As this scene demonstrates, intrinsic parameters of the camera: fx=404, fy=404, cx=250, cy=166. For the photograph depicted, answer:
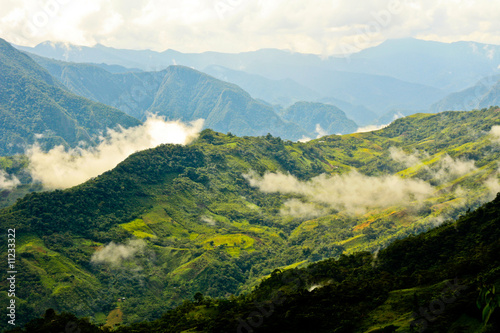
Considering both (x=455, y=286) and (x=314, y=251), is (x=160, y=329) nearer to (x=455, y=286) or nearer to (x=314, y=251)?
(x=455, y=286)

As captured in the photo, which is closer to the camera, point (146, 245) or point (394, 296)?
point (394, 296)

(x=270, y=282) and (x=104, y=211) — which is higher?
(x=104, y=211)

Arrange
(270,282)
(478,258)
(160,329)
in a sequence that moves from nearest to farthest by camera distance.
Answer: (478,258) → (160,329) → (270,282)

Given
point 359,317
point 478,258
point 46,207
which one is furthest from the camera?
point 46,207

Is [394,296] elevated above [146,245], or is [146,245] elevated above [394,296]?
[146,245]

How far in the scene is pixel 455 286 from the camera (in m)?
37.5

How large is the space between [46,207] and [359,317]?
147m

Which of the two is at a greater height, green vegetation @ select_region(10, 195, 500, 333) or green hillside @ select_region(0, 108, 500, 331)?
green hillside @ select_region(0, 108, 500, 331)

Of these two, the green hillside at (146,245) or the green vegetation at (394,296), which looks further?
the green hillside at (146,245)

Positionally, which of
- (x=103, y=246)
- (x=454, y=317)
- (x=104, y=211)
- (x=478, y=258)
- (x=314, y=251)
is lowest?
(x=454, y=317)

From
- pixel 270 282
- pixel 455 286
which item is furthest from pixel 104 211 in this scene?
pixel 455 286

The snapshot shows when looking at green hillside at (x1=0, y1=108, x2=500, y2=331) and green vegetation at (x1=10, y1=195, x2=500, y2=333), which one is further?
green hillside at (x1=0, y1=108, x2=500, y2=331)

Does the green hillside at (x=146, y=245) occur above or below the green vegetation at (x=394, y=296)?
above

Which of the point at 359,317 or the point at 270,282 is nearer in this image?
the point at 359,317
